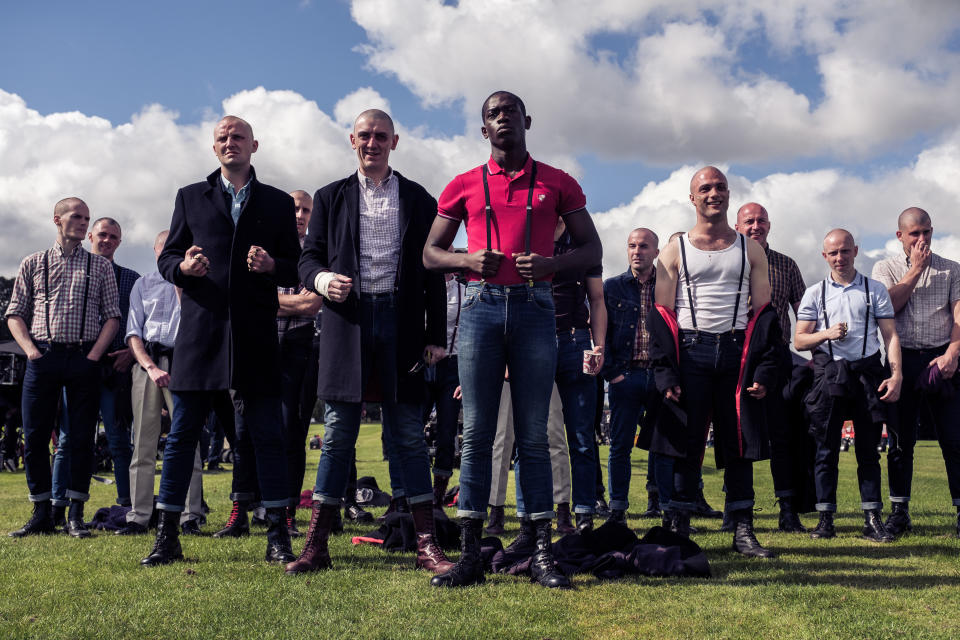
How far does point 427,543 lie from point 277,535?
102 centimetres

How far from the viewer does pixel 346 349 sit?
475 centimetres

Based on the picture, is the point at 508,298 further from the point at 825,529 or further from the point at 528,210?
the point at 825,529

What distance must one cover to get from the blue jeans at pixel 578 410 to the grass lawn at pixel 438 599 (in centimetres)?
105

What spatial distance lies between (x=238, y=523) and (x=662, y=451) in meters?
3.47

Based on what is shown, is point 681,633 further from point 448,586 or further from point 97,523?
point 97,523

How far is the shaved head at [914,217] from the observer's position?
7.14m

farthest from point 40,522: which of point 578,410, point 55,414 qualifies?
point 578,410

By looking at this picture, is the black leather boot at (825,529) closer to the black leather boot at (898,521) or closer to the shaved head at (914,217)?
the black leather boot at (898,521)

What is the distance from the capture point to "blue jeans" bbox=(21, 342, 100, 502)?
22.2ft

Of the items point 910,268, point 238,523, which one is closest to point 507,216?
point 238,523

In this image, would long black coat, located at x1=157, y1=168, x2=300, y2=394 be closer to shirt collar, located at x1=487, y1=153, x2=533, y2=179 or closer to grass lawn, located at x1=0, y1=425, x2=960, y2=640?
grass lawn, located at x1=0, y1=425, x2=960, y2=640

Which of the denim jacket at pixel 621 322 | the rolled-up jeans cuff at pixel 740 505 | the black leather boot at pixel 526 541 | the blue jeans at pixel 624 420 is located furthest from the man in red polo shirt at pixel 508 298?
the denim jacket at pixel 621 322

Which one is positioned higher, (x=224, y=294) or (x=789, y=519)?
(x=224, y=294)

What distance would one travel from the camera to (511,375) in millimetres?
4570
